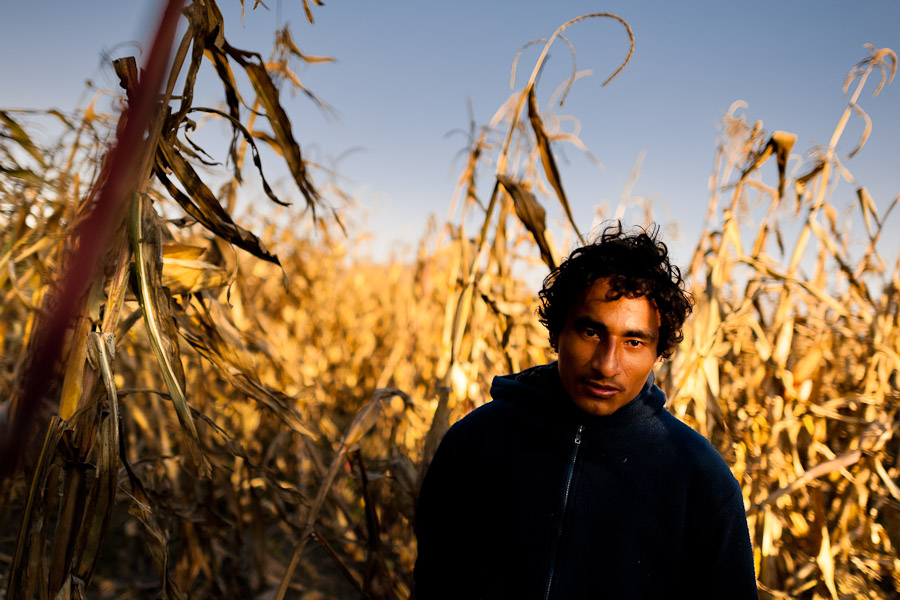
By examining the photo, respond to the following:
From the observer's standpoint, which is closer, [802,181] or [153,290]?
[153,290]

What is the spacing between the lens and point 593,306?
3.23 ft

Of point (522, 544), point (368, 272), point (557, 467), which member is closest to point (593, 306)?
point (557, 467)

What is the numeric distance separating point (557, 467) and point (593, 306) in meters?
0.31

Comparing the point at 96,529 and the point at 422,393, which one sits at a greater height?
the point at 422,393

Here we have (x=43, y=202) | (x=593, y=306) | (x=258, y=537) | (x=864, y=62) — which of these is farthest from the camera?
(x=258, y=537)

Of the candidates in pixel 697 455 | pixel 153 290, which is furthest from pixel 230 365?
pixel 697 455

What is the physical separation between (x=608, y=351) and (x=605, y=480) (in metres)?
0.24

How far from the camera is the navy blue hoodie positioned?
944 mm

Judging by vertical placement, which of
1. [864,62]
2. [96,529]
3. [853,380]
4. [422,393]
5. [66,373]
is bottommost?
[96,529]

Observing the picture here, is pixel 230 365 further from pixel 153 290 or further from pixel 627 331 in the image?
pixel 627 331

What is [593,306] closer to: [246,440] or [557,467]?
[557,467]

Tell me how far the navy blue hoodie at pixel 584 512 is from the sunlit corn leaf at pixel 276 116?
58 centimetres

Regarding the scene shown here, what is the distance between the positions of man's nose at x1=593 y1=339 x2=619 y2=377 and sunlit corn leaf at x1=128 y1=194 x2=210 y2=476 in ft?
2.10

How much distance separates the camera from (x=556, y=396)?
1.08 meters
